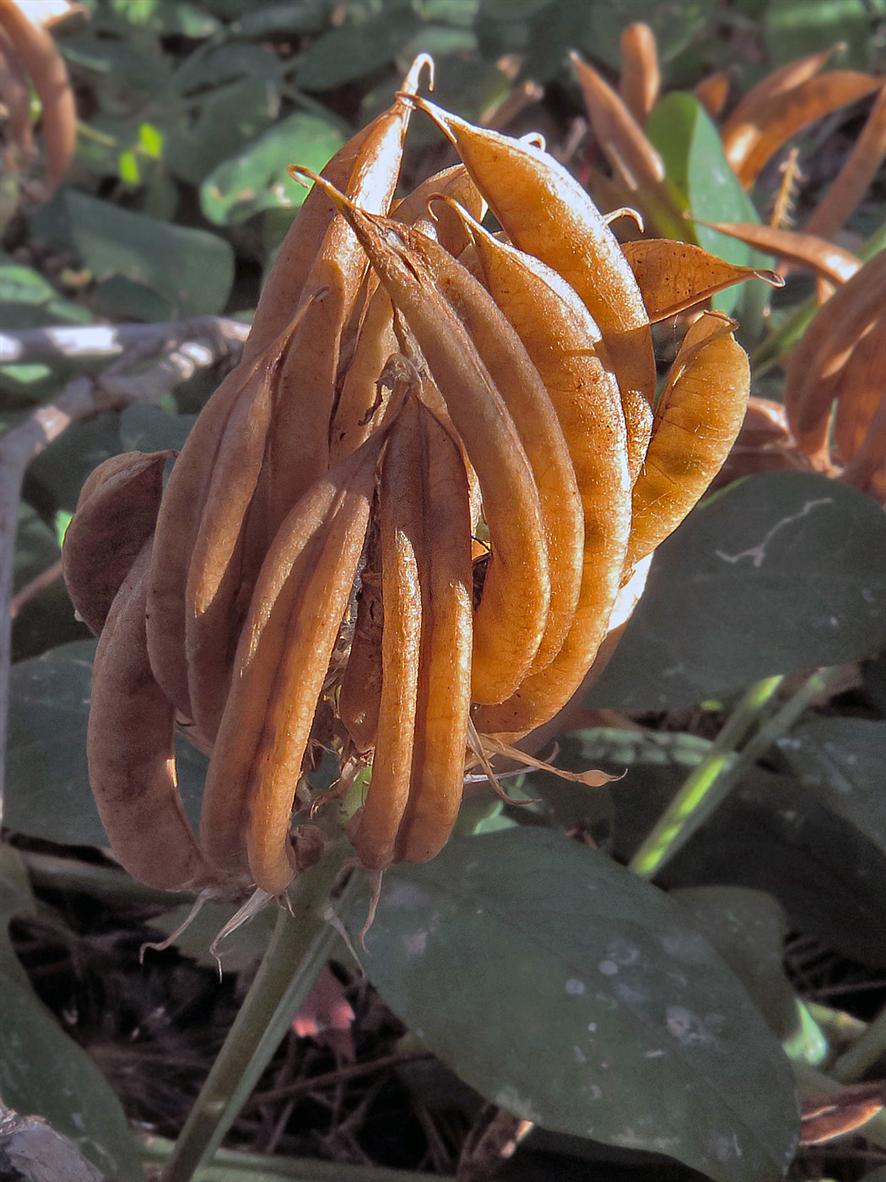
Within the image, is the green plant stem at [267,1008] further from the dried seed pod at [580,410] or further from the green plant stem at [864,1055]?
the green plant stem at [864,1055]

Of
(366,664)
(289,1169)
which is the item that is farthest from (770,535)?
(289,1169)

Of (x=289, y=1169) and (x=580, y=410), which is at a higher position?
(x=580, y=410)

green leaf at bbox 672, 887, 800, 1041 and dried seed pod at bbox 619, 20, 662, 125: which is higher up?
dried seed pod at bbox 619, 20, 662, 125

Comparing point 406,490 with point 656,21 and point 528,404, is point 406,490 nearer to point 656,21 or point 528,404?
point 528,404

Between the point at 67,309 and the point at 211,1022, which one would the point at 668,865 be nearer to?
the point at 211,1022

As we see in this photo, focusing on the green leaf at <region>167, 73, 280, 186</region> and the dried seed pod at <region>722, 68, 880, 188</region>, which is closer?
the dried seed pod at <region>722, 68, 880, 188</region>

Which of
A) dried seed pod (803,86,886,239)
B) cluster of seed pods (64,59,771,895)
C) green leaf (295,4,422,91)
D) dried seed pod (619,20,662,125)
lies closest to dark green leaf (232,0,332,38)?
green leaf (295,4,422,91)

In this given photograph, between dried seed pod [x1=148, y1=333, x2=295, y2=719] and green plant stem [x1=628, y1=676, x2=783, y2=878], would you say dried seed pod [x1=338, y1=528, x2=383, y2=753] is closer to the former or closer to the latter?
dried seed pod [x1=148, y1=333, x2=295, y2=719]
